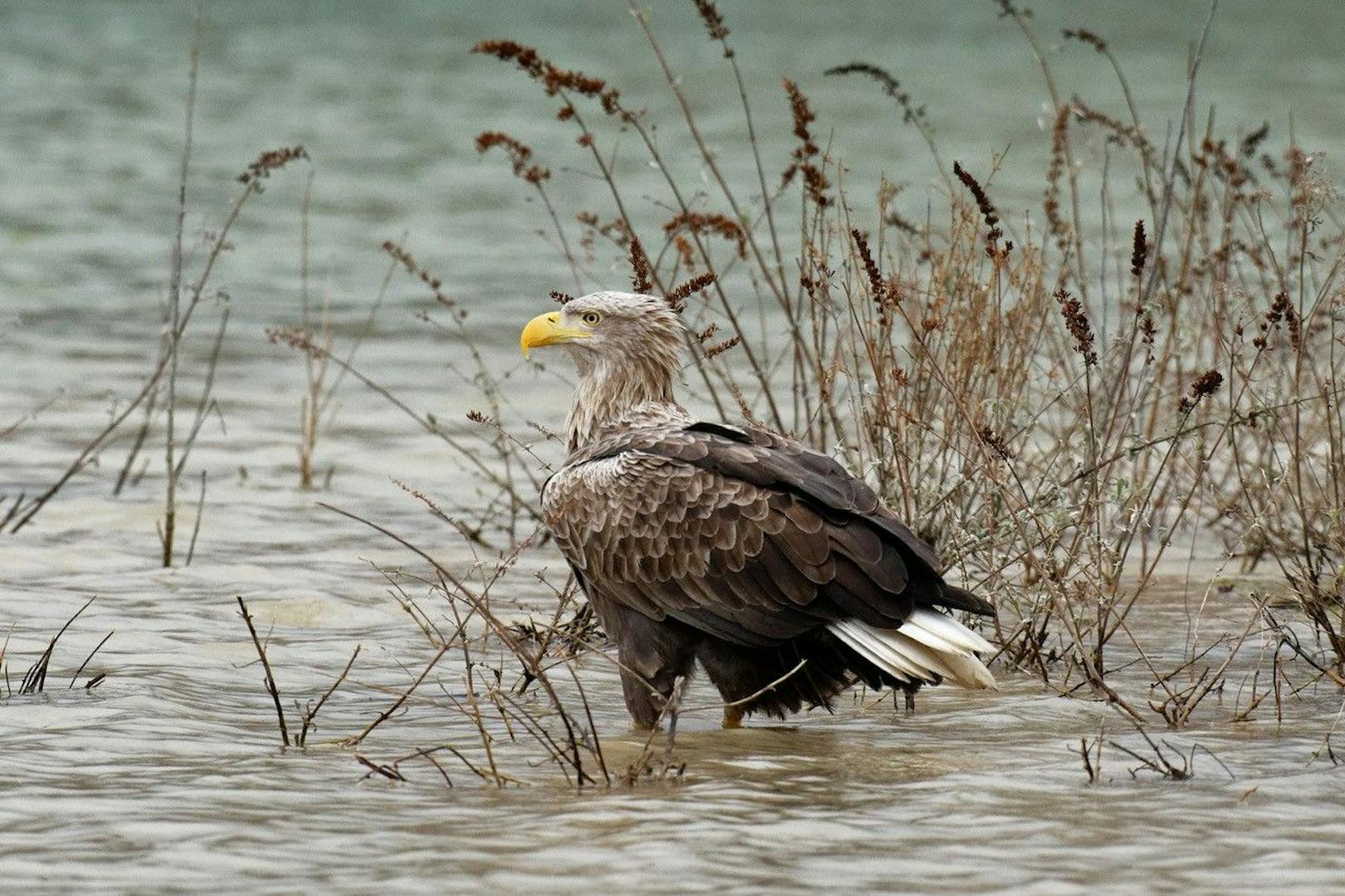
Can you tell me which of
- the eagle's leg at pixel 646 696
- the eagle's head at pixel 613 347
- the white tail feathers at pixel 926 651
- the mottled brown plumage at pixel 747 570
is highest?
the eagle's head at pixel 613 347

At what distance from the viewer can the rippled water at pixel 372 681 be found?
4.49 meters

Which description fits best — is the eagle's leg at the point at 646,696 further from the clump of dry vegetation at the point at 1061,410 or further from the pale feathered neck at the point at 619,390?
the clump of dry vegetation at the point at 1061,410

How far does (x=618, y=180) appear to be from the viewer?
811 inches

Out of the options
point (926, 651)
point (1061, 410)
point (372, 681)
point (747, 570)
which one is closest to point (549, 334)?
point (372, 681)

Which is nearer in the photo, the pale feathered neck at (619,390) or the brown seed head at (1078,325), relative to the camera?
the brown seed head at (1078,325)

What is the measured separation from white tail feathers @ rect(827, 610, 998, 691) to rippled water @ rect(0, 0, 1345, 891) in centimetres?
20

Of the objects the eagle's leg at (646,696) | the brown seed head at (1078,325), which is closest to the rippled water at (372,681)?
the eagle's leg at (646,696)

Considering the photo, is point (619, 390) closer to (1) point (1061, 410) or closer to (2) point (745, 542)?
(2) point (745, 542)

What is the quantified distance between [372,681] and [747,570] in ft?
4.75

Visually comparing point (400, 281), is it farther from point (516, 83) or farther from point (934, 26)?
point (934, 26)

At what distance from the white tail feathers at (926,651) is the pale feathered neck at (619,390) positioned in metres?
1.24

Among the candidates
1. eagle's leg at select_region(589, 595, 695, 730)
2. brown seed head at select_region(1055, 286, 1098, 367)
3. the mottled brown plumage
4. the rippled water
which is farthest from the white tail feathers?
brown seed head at select_region(1055, 286, 1098, 367)

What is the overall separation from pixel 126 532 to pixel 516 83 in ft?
69.3

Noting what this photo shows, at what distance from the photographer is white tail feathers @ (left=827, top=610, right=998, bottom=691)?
5523 mm
